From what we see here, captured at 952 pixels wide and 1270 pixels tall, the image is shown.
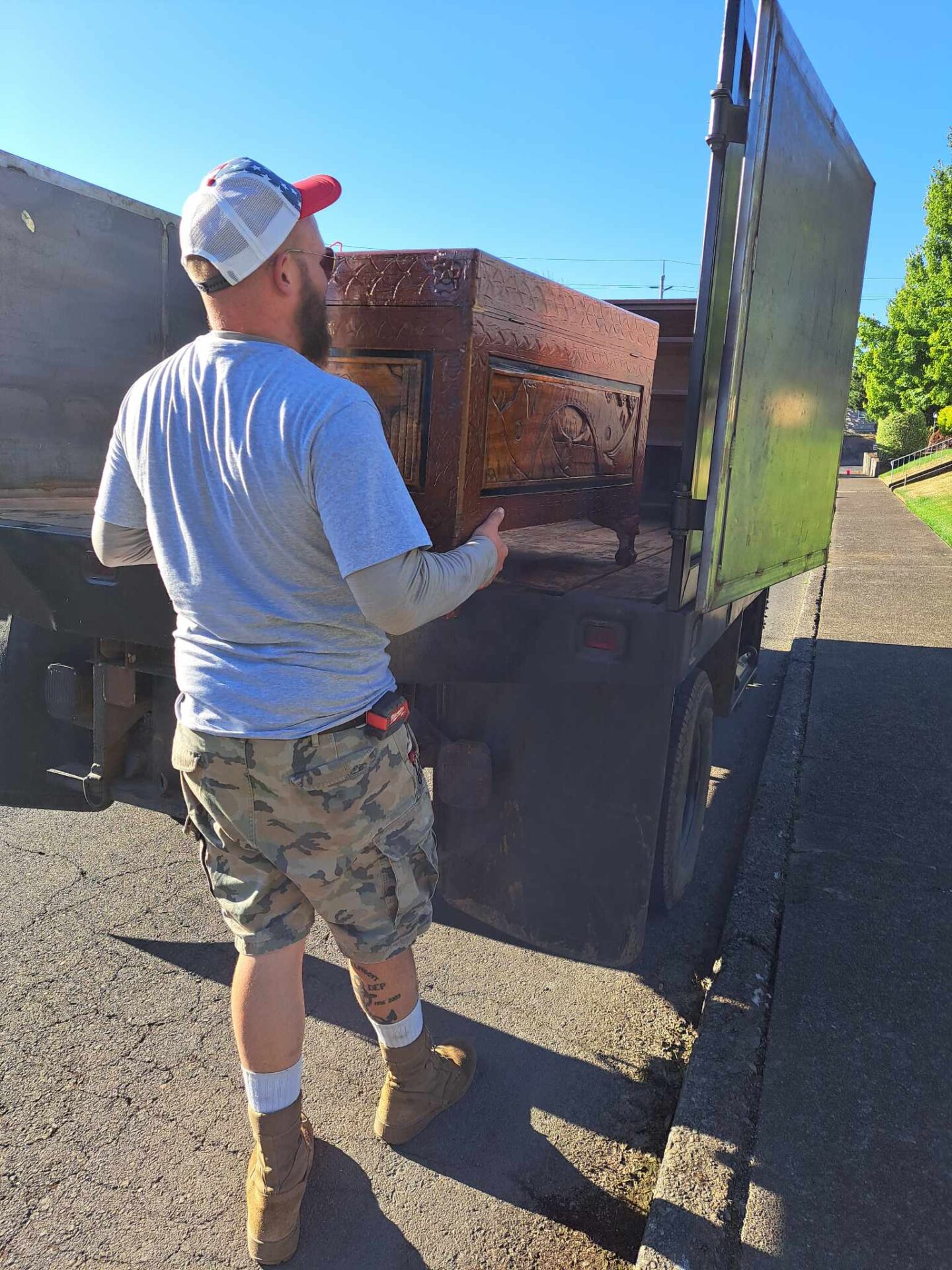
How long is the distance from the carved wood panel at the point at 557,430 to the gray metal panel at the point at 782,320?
0.52m

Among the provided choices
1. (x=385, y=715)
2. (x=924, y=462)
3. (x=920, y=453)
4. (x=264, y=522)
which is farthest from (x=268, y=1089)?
(x=920, y=453)

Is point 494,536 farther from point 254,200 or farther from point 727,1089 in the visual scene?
point 727,1089

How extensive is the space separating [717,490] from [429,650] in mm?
899

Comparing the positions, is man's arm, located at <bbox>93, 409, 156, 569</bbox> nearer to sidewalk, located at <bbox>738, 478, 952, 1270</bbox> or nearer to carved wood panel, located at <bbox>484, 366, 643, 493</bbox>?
carved wood panel, located at <bbox>484, 366, 643, 493</bbox>

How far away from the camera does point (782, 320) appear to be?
2.95 m

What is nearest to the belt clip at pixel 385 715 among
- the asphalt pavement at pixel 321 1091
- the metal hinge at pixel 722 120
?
the asphalt pavement at pixel 321 1091

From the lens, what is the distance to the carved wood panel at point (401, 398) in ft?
7.43

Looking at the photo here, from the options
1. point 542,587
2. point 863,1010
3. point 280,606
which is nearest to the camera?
point 280,606

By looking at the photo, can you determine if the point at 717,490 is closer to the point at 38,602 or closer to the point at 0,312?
the point at 38,602

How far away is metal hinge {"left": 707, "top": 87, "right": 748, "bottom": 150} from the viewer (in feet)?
7.28

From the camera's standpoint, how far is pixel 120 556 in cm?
205

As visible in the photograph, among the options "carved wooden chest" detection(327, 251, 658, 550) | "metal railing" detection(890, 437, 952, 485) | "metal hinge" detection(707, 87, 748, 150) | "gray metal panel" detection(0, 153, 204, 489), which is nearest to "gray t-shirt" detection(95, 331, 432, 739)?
"carved wooden chest" detection(327, 251, 658, 550)

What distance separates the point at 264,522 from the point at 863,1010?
2363 millimetres

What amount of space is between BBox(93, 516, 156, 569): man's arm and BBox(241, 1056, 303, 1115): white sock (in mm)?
1153
